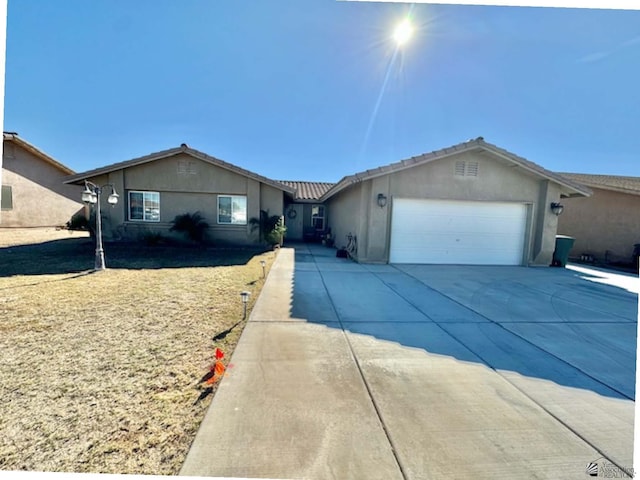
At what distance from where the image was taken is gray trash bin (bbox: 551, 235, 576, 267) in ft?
34.4

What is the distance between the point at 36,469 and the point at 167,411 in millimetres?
760

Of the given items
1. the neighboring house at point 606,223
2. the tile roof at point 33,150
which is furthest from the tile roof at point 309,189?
the tile roof at point 33,150

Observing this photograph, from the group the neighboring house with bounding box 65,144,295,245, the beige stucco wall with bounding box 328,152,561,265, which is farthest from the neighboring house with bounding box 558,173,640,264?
the neighboring house with bounding box 65,144,295,245

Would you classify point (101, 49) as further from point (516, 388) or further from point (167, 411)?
point (516, 388)

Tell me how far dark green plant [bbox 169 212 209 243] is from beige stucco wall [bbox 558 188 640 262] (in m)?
18.7

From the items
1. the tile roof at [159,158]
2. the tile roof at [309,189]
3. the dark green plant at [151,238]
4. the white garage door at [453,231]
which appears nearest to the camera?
the white garage door at [453,231]

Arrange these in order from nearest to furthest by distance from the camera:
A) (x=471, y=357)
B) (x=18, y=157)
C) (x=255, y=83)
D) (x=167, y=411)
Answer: (x=167, y=411) < (x=471, y=357) < (x=255, y=83) < (x=18, y=157)

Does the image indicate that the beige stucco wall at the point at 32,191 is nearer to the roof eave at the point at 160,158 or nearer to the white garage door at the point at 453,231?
the roof eave at the point at 160,158

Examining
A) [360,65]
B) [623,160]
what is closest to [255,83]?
[360,65]

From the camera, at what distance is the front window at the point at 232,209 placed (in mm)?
12258

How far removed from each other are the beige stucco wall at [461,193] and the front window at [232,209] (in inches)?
213

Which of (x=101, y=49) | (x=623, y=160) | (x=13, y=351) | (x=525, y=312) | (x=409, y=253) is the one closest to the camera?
(x=13, y=351)

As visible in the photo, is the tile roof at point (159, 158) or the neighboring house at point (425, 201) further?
the tile roof at point (159, 158)

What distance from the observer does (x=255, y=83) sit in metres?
9.51
